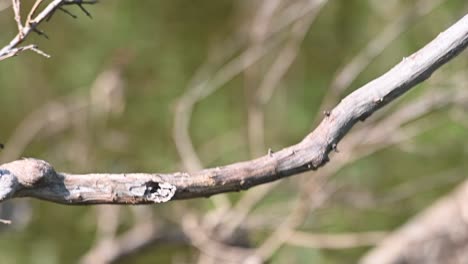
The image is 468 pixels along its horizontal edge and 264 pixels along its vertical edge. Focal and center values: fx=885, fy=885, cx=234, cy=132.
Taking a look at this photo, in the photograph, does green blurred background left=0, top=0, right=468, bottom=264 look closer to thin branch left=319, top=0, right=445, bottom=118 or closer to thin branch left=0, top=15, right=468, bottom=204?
thin branch left=319, top=0, right=445, bottom=118

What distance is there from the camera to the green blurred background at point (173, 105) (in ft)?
6.89

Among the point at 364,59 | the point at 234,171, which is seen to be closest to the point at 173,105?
the point at 364,59

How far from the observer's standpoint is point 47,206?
7.27ft

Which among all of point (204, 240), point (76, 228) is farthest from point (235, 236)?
point (76, 228)

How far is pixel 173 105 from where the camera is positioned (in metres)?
2.04

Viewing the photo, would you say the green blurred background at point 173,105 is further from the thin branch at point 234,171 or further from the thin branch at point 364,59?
the thin branch at point 234,171

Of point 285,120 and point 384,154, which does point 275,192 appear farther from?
point 384,154

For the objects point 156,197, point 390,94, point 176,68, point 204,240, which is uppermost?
point 176,68

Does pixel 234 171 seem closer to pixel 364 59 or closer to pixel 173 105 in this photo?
pixel 364 59

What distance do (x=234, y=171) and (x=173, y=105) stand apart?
1374mm

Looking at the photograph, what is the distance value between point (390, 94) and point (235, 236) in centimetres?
114

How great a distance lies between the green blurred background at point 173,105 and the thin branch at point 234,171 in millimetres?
1289

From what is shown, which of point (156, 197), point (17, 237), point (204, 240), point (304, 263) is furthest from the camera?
point (17, 237)

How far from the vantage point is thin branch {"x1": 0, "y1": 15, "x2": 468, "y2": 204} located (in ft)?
2.13
